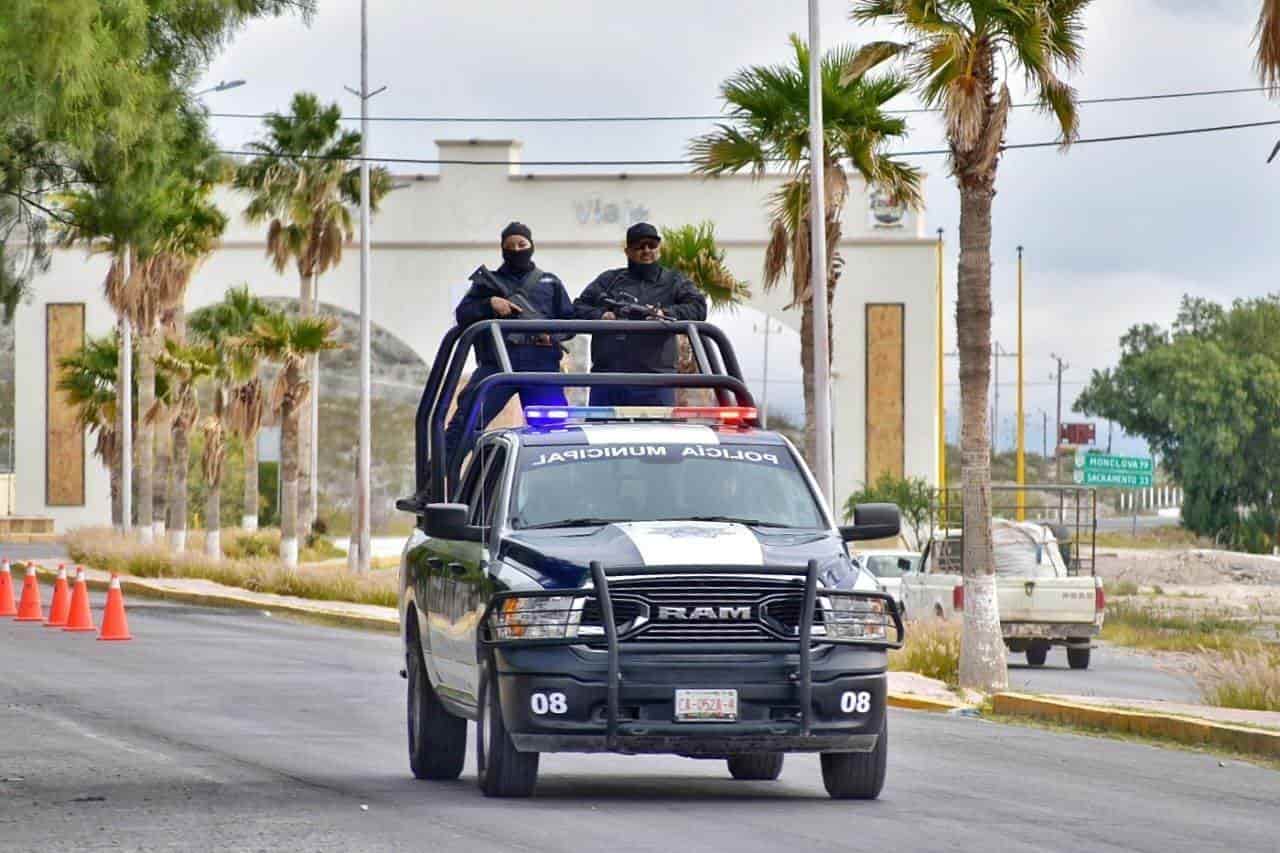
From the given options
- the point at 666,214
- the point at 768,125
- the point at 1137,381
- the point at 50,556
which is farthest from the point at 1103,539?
the point at 768,125

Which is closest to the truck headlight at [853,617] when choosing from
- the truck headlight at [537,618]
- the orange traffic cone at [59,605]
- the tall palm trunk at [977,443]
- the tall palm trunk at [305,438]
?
the truck headlight at [537,618]

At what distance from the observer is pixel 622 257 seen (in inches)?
3007

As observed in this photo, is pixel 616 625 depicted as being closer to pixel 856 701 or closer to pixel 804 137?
pixel 856 701

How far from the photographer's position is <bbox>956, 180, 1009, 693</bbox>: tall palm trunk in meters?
22.3

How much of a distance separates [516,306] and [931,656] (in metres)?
9.86

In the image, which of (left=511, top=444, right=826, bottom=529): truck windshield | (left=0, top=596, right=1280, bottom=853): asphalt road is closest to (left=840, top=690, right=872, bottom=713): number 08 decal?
(left=0, top=596, right=1280, bottom=853): asphalt road

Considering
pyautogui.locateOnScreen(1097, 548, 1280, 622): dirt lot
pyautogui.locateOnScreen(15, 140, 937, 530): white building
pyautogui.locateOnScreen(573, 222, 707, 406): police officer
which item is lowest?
pyautogui.locateOnScreen(1097, 548, 1280, 622): dirt lot

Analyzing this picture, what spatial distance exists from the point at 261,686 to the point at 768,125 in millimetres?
14105

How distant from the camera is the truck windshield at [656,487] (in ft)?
42.8

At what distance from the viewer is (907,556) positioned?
35.0m

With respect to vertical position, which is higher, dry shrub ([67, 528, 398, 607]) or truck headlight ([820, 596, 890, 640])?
truck headlight ([820, 596, 890, 640])

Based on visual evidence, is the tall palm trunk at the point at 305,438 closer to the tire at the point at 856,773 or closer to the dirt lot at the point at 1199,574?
the dirt lot at the point at 1199,574

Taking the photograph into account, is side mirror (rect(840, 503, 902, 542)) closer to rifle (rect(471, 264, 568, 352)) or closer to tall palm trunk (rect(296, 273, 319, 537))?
rifle (rect(471, 264, 568, 352))

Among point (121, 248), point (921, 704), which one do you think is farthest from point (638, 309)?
point (121, 248)
